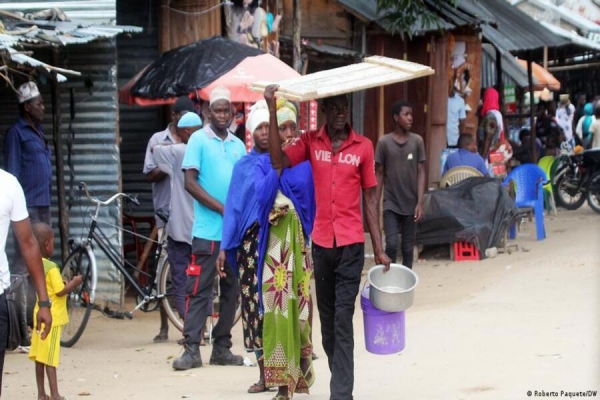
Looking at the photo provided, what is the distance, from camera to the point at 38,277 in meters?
5.58

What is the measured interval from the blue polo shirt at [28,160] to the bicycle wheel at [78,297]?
1.74ft

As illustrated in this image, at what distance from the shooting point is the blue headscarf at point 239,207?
7.14 meters

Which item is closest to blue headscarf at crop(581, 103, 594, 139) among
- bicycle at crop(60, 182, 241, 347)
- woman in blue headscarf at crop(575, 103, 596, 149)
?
woman in blue headscarf at crop(575, 103, 596, 149)

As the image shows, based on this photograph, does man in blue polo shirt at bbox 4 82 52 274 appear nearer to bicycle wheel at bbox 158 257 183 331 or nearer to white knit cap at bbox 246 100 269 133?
bicycle wheel at bbox 158 257 183 331

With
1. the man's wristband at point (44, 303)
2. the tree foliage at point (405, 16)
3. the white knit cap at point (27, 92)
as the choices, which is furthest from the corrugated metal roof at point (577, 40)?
the man's wristband at point (44, 303)

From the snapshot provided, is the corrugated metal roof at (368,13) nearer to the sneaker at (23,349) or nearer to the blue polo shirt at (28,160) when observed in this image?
the blue polo shirt at (28,160)

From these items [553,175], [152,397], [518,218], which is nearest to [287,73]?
[152,397]

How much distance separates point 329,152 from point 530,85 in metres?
14.5

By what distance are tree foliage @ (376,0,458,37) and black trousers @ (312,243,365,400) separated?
28.0ft

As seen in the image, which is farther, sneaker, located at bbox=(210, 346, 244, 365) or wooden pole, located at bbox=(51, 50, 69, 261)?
wooden pole, located at bbox=(51, 50, 69, 261)

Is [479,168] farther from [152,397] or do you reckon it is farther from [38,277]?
[38,277]

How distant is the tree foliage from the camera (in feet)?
48.1

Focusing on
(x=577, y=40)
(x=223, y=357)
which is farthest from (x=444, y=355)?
(x=577, y=40)

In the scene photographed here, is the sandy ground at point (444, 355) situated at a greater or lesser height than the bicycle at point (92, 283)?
lesser
